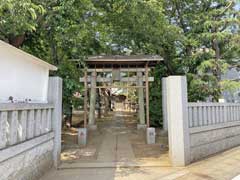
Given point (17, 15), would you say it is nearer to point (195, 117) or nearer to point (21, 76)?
point (21, 76)

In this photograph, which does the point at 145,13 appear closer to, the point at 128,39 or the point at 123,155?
the point at 128,39

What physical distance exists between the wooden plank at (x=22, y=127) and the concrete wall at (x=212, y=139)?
3714mm

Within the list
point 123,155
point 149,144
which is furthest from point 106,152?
point 149,144

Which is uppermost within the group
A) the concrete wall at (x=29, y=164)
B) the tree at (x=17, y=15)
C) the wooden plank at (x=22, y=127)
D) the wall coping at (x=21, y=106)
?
the tree at (x=17, y=15)

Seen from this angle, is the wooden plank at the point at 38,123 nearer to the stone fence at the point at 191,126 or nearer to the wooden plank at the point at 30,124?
the wooden plank at the point at 30,124

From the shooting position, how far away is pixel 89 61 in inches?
369

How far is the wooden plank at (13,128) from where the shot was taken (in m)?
3.51

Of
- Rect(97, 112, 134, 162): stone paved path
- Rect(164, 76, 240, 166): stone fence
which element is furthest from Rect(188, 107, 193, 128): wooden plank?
Rect(97, 112, 134, 162): stone paved path

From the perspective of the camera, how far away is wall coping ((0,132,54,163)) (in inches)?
128

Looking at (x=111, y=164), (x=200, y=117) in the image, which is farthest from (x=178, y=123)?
(x=111, y=164)

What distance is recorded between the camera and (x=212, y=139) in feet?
21.5

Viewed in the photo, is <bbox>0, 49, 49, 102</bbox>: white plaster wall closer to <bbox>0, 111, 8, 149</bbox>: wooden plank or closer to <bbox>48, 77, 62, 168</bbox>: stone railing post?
<bbox>48, 77, 62, 168</bbox>: stone railing post

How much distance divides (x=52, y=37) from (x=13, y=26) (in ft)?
6.85

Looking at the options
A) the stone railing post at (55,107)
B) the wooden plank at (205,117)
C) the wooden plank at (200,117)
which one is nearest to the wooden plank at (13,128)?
the stone railing post at (55,107)
